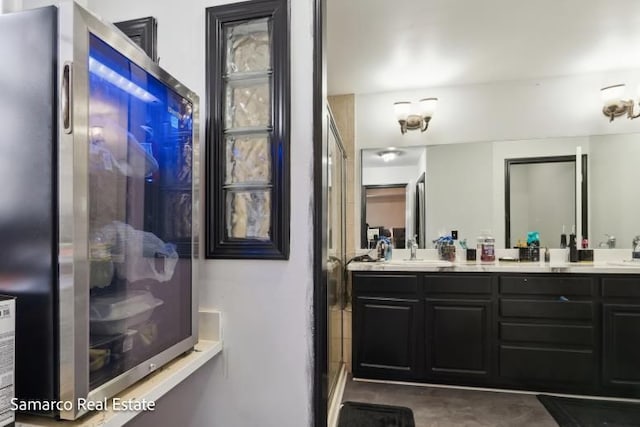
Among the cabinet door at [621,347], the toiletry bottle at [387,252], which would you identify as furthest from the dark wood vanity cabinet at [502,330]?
the toiletry bottle at [387,252]

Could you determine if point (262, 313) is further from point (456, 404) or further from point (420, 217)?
point (420, 217)

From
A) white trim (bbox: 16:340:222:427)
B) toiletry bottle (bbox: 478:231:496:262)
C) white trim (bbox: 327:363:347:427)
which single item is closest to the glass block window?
white trim (bbox: 16:340:222:427)

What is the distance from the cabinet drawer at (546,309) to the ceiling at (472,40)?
1.80 metres

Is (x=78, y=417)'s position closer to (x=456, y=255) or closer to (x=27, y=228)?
(x=27, y=228)

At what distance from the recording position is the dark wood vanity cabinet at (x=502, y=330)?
216 cm

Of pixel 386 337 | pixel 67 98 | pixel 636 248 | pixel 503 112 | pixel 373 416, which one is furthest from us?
pixel 503 112

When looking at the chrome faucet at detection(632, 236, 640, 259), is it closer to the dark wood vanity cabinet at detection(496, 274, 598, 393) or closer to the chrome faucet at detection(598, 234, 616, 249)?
the chrome faucet at detection(598, 234, 616, 249)

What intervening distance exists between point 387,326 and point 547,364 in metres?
1.12

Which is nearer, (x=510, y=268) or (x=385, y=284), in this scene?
(x=510, y=268)

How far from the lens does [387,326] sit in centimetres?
239

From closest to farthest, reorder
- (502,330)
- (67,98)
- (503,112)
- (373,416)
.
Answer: (67,98)
(373,416)
(502,330)
(503,112)

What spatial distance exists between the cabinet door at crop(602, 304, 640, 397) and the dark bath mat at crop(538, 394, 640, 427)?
131 millimetres

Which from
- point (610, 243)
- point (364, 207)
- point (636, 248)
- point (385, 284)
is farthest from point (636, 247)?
point (364, 207)

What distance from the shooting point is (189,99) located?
3.41 feet
